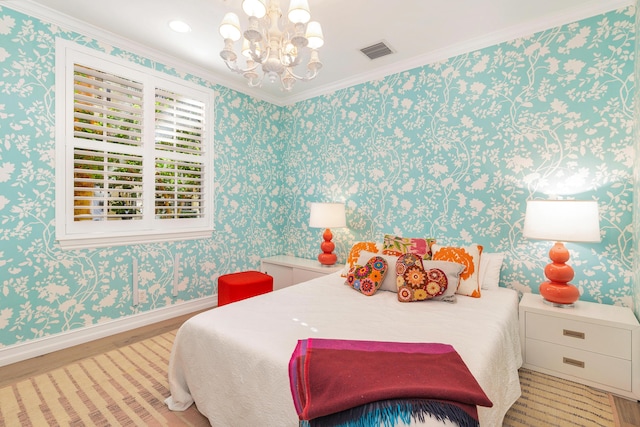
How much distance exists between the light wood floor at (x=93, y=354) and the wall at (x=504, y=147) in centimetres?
79

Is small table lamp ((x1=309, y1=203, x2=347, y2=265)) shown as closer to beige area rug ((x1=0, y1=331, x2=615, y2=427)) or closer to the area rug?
beige area rug ((x1=0, y1=331, x2=615, y2=427))

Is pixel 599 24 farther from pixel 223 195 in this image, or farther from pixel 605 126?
pixel 223 195

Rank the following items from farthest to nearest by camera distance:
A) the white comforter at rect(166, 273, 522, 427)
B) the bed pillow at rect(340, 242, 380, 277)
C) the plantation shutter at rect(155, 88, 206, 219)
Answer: the plantation shutter at rect(155, 88, 206, 219), the bed pillow at rect(340, 242, 380, 277), the white comforter at rect(166, 273, 522, 427)

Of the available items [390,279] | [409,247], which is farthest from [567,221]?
[390,279]

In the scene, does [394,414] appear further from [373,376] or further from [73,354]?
[73,354]

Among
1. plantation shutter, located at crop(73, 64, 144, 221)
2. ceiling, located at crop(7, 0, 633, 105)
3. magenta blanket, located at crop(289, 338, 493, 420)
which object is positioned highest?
ceiling, located at crop(7, 0, 633, 105)

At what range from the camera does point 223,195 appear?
3729 millimetres

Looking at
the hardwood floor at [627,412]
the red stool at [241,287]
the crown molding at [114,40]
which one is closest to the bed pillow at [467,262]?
the hardwood floor at [627,412]

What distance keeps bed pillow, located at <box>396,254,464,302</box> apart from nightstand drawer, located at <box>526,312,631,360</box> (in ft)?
1.96

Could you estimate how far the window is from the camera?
2561 millimetres

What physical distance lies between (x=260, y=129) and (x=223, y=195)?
1.08m

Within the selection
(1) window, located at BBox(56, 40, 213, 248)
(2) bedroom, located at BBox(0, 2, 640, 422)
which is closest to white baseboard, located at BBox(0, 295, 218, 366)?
(2) bedroom, located at BBox(0, 2, 640, 422)

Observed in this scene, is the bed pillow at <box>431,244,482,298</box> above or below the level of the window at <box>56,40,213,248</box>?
below

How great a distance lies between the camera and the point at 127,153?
2887mm
